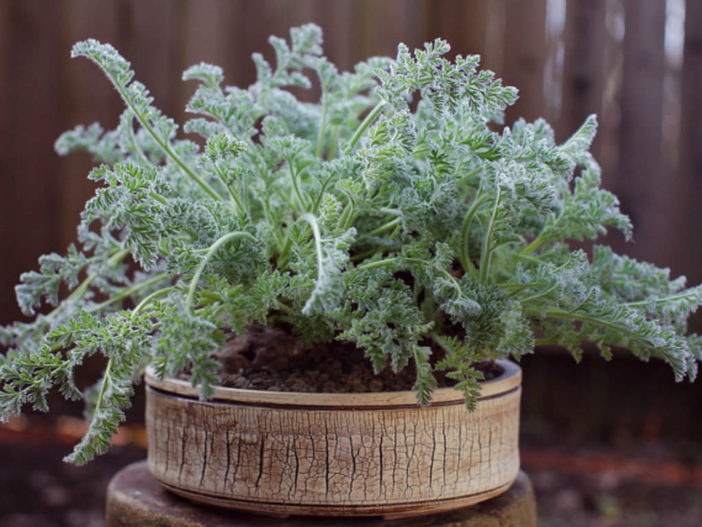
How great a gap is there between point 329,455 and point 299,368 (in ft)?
0.44

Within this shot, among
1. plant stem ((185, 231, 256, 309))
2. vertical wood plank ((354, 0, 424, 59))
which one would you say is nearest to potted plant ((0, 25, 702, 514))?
plant stem ((185, 231, 256, 309))

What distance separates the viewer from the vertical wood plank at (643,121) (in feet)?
7.90

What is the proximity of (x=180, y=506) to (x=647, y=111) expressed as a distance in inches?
85.4

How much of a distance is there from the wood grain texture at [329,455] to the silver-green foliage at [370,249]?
0.26 ft

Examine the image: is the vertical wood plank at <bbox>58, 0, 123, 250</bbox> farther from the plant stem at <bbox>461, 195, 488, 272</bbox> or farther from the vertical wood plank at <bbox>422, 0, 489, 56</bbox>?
the plant stem at <bbox>461, 195, 488, 272</bbox>

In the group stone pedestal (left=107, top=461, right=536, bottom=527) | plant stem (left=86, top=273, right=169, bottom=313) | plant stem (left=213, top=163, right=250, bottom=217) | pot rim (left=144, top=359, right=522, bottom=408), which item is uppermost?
plant stem (left=213, top=163, right=250, bottom=217)

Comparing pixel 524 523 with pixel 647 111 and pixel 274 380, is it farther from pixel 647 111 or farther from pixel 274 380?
pixel 647 111

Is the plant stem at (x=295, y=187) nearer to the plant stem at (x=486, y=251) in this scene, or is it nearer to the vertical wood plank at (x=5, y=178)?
the plant stem at (x=486, y=251)

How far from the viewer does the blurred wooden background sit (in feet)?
7.85

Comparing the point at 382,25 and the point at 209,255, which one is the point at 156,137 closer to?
the point at 209,255

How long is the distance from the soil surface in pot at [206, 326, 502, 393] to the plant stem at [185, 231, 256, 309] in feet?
0.64

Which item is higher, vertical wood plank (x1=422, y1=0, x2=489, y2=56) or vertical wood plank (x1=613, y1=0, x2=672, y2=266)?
vertical wood plank (x1=422, y1=0, x2=489, y2=56)

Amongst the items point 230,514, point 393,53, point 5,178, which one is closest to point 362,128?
point 230,514

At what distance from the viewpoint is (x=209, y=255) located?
660 mm
